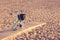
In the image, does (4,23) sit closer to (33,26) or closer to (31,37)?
(33,26)

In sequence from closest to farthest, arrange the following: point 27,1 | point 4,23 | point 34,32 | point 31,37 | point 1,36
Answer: point 1,36, point 31,37, point 34,32, point 4,23, point 27,1

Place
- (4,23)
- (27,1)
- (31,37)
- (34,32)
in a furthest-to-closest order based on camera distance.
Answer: (27,1) → (4,23) → (34,32) → (31,37)

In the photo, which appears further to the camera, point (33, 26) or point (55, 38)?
point (33, 26)

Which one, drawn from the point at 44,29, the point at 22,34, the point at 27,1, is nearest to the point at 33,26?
the point at 44,29

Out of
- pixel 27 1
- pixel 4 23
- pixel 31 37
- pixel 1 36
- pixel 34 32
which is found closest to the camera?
pixel 1 36

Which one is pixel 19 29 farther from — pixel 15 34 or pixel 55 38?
pixel 55 38

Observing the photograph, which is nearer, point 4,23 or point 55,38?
point 55,38

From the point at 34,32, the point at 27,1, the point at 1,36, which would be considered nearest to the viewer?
the point at 1,36

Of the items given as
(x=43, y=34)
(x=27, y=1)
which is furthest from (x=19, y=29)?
(x=27, y=1)

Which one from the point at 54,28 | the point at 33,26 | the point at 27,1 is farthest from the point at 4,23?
the point at 27,1
